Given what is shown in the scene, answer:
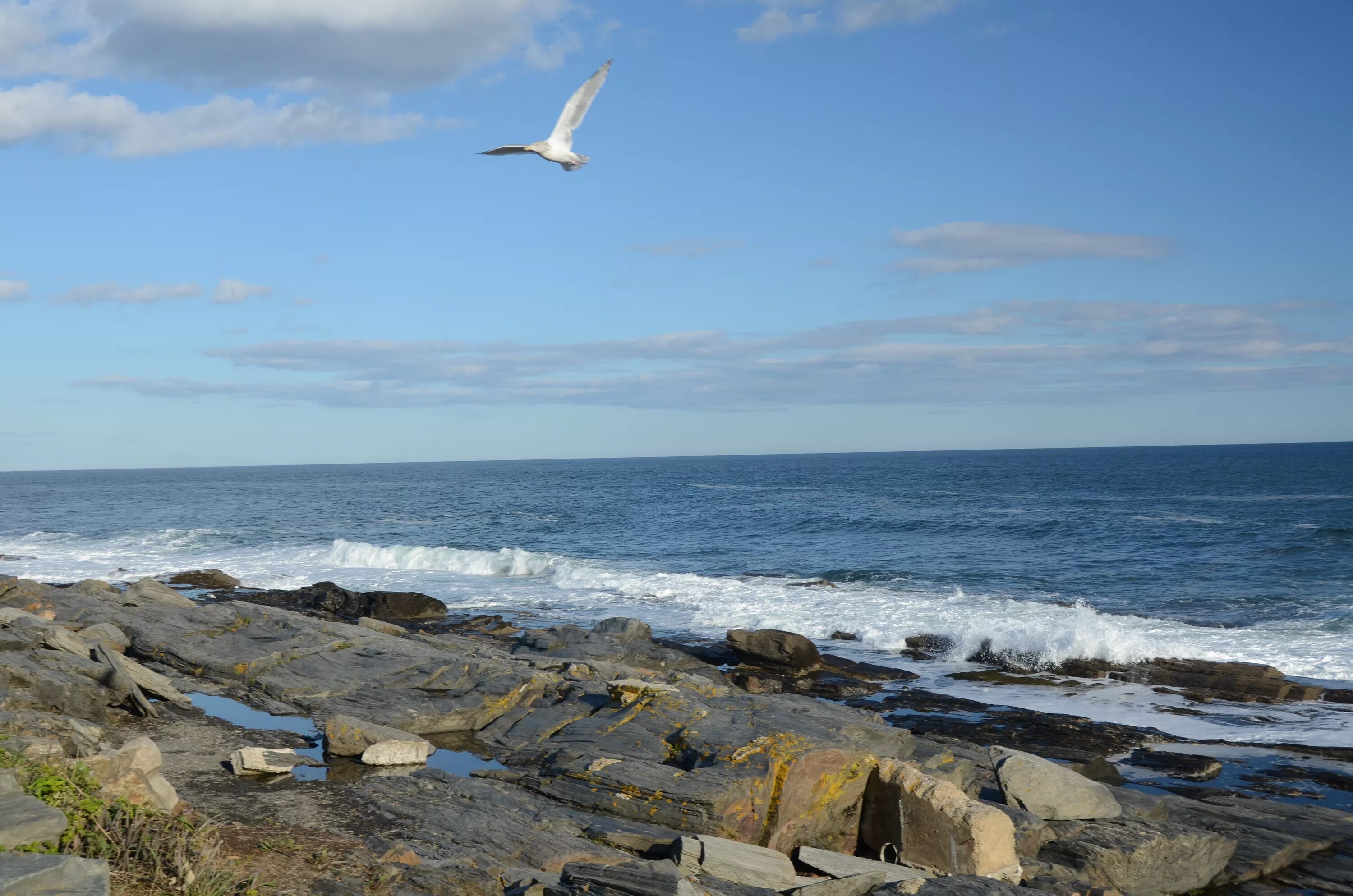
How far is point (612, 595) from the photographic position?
3234 cm

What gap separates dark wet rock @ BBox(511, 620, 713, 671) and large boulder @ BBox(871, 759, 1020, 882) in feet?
33.2

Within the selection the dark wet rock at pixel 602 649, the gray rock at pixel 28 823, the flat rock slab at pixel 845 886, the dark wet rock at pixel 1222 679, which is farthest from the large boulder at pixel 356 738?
the dark wet rock at pixel 1222 679

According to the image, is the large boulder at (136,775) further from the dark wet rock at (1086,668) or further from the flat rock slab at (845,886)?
the dark wet rock at (1086,668)

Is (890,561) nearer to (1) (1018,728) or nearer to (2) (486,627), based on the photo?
(2) (486,627)

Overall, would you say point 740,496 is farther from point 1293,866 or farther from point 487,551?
point 1293,866

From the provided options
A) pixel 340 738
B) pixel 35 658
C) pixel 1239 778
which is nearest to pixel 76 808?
pixel 340 738

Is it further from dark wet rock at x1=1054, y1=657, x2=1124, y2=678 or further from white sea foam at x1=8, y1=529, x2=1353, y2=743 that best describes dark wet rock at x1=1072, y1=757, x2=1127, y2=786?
dark wet rock at x1=1054, y1=657, x2=1124, y2=678

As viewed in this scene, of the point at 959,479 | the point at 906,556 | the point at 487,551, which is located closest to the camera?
the point at 906,556

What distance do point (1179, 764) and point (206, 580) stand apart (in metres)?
29.6

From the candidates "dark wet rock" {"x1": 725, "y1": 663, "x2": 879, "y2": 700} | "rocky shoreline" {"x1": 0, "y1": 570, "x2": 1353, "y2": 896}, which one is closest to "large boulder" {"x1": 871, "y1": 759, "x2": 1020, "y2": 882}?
"rocky shoreline" {"x1": 0, "y1": 570, "x2": 1353, "y2": 896}

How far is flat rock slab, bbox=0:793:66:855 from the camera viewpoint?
5.79 metres

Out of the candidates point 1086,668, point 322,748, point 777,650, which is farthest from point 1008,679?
point 322,748

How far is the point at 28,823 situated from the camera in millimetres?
5898

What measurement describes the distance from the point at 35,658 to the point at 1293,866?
1604 cm
